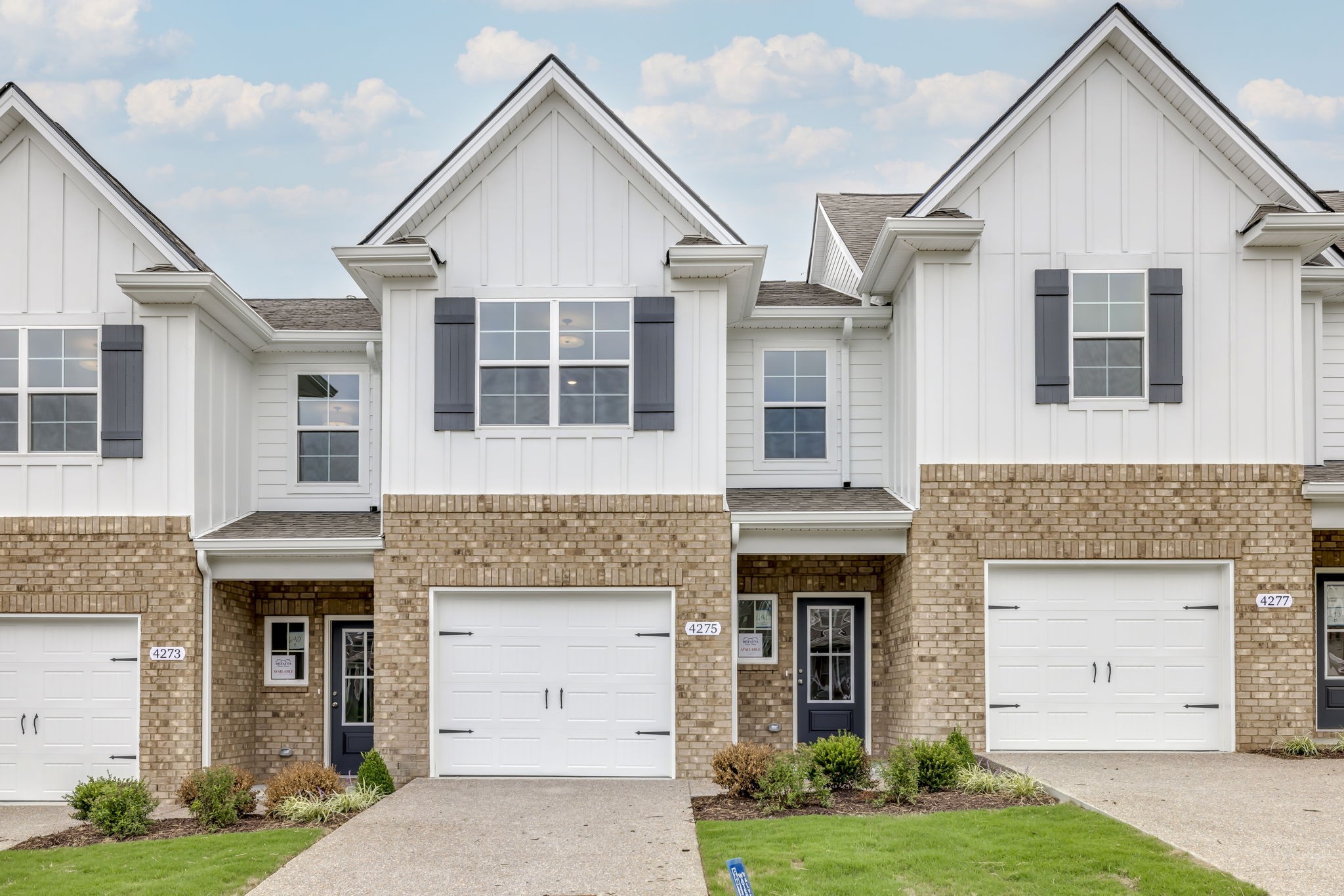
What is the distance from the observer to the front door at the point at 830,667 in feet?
47.4

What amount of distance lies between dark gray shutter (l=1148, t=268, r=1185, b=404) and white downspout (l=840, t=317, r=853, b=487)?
3.51 meters

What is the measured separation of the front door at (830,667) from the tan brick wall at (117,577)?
7.14 meters

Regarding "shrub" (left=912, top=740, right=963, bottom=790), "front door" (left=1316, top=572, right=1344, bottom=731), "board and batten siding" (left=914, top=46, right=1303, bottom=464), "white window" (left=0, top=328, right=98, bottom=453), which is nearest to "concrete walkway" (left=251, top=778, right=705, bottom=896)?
"shrub" (left=912, top=740, right=963, bottom=790)

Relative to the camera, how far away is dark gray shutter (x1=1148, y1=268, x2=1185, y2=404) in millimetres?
12562

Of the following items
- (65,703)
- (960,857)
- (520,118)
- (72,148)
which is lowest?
(960,857)

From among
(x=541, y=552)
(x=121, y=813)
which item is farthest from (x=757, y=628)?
(x=121, y=813)

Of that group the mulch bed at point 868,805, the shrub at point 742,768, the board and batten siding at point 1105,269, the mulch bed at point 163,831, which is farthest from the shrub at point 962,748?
the mulch bed at point 163,831

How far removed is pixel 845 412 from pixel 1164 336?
379 centimetres

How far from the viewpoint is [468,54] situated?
84.5 ft

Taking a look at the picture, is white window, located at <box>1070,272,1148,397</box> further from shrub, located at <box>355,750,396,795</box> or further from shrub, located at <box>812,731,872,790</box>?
shrub, located at <box>355,750,396,795</box>

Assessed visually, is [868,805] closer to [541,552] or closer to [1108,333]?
[541,552]

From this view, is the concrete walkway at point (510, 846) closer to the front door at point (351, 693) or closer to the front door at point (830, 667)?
A: the front door at point (351, 693)

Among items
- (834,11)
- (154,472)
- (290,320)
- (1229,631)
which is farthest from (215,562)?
(834,11)

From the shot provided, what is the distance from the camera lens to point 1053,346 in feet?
41.5
